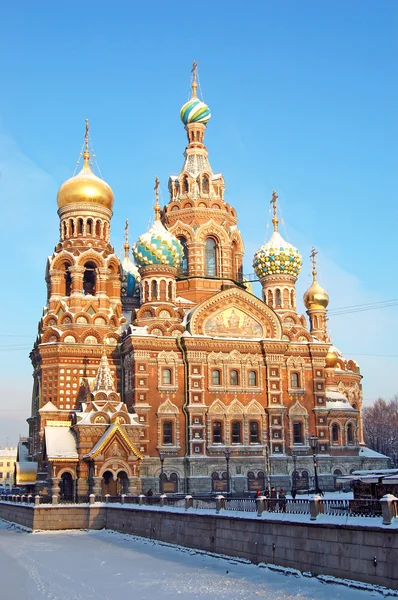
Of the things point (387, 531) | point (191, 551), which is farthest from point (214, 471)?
point (387, 531)

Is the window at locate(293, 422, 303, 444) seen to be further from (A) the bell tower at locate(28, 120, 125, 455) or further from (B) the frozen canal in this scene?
(B) the frozen canal

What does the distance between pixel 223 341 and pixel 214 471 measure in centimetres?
654

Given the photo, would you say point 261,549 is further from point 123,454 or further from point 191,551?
point 123,454

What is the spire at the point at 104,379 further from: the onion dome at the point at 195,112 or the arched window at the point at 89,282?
the onion dome at the point at 195,112

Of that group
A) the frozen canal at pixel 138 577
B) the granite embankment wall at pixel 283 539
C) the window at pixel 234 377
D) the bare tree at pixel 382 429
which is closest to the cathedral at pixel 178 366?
the window at pixel 234 377

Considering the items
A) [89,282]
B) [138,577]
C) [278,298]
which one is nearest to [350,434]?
[278,298]

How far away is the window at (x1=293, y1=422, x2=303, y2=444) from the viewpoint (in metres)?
39.2

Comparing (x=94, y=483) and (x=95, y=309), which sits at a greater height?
(x=95, y=309)

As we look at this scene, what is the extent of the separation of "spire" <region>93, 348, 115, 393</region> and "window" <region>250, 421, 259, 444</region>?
7.49m

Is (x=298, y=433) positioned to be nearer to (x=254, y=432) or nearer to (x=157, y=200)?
(x=254, y=432)

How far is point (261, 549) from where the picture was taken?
60.6 feet

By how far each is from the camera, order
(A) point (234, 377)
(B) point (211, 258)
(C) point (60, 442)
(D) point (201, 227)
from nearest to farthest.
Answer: (C) point (60, 442)
(A) point (234, 377)
(D) point (201, 227)
(B) point (211, 258)

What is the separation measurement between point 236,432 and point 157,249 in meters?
10.5

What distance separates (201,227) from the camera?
4388 centimetres
